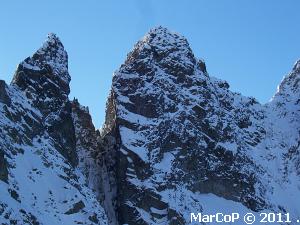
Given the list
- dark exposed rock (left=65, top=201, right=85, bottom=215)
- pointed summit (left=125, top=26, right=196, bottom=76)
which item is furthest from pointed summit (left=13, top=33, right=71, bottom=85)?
dark exposed rock (left=65, top=201, right=85, bottom=215)

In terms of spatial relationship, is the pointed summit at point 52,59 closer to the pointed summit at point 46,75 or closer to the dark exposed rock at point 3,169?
the pointed summit at point 46,75

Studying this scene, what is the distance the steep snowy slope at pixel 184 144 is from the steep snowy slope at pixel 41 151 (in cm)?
1118

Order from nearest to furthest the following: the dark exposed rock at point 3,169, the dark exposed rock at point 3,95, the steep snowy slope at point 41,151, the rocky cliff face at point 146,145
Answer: the dark exposed rock at point 3,169
the steep snowy slope at point 41,151
the rocky cliff face at point 146,145
the dark exposed rock at point 3,95

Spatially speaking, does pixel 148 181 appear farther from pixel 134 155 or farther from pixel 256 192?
pixel 256 192

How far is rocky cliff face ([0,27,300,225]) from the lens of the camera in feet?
263

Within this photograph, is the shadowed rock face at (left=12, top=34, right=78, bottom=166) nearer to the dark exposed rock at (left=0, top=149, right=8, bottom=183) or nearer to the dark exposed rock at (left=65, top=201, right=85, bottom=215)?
the dark exposed rock at (left=65, top=201, right=85, bottom=215)

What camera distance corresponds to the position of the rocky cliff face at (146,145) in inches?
3162

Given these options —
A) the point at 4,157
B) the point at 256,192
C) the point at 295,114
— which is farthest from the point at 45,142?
the point at 295,114

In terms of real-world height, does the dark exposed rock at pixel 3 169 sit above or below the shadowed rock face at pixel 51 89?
below

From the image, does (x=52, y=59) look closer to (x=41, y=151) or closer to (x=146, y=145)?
(x=146, y=145)

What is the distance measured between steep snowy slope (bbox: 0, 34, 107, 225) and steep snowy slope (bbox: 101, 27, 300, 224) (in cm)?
1118

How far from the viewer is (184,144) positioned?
10625 centimetres

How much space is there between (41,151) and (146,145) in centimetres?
2397

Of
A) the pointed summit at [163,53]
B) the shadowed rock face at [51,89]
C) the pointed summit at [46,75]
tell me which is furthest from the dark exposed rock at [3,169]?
the pointed summit at [163,53]
